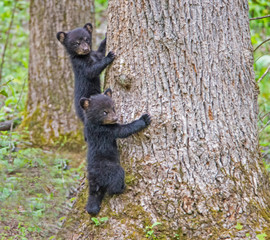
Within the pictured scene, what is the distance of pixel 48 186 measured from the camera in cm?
619

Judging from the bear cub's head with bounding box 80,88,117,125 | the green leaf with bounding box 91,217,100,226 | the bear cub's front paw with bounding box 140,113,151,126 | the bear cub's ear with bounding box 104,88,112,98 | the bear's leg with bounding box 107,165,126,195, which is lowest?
the green leaf with bounding box 91,217,100,226

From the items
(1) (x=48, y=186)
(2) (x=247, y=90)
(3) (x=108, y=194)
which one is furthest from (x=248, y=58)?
(1) (x=48, y=186)

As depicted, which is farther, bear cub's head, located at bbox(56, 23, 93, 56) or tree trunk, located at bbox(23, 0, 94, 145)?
tree trunk, located at bbox(23, 0, 94, 145)

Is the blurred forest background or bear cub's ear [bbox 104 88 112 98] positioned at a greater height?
bear cub's ear [bbox 104 88 112 98]

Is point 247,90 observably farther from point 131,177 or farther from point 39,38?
point 39,38

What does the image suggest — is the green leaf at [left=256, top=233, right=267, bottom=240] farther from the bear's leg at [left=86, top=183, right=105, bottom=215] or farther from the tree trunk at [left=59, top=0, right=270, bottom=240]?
the bear's leg at [left=86, top=183, right=105, bottom=215]

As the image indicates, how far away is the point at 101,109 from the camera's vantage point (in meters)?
4.36

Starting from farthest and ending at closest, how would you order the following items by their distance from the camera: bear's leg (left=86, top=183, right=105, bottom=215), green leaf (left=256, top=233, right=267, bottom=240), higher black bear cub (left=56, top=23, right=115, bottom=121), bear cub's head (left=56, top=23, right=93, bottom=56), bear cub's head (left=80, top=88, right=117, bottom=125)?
1. bear cub's head (left=56, top=23, right=93, bottom=56)
2. higher black bear cub (left=56, top=23, right=115, bottom=121)
3. bear cub's head (left=80, top=88, right=117, bottom=125)
4. bear's leg (left=86, top=183, right=105, bottom=215)
5. green leaf (left=256, top=233, right=267, bottom=240)

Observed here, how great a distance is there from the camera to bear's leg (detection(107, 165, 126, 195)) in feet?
13.0

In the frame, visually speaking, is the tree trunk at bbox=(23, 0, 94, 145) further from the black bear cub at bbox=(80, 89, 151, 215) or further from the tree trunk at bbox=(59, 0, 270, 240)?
the tree trunk at bbox=(59, 0, 270, 240)

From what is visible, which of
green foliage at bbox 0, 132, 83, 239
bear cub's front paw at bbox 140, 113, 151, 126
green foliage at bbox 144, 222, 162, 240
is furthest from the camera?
green foliage at bbox 0, 132, 83, 239

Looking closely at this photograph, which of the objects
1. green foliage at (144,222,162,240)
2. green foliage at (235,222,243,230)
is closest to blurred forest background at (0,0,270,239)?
green foliage at (144,222,162,240)

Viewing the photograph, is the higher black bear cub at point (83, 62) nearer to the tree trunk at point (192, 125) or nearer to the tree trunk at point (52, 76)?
the tree trunk at point (192, 125)

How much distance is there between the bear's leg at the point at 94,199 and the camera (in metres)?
4.08
